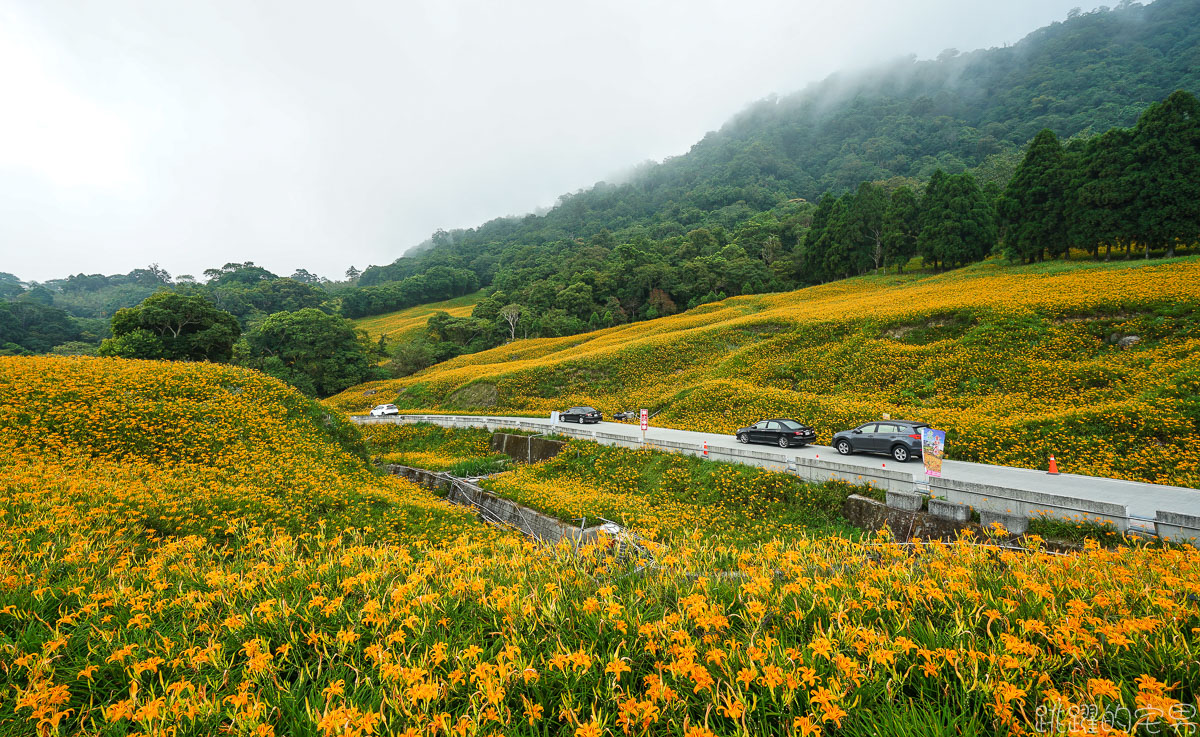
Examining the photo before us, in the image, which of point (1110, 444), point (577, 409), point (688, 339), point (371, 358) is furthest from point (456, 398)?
point (1110, 444)

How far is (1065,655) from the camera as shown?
8.39 ft

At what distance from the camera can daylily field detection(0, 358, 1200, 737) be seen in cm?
223

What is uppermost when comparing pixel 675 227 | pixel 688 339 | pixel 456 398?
pixel 675 227

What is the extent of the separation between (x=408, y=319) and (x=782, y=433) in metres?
92.1

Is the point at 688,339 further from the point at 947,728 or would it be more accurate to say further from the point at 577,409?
the point at 947,728

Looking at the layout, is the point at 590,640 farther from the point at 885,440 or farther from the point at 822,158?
the point at 822,158

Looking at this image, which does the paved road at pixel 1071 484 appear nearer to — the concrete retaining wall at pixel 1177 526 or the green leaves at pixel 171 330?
the concrete retaining wall at pixel 1177 526

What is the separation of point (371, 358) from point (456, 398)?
30.7m

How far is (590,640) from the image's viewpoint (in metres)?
3.16

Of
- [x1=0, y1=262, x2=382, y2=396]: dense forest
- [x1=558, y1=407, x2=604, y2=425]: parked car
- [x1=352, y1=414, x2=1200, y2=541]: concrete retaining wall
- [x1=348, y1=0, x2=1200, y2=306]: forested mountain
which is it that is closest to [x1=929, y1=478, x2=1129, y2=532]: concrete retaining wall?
[x1=352, y1=414, x2=1200, y2=541]: concrete retaining wall

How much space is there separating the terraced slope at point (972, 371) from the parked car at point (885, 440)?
2030 millimetres

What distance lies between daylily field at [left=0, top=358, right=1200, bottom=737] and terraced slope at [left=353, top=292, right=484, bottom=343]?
75278 mm

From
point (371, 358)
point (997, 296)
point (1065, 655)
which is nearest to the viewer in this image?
point (1065, 655)

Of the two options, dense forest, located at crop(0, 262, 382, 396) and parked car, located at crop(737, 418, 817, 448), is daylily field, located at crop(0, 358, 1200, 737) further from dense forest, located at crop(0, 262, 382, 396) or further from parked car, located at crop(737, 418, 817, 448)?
dense forest, located at crop(0, 262, 382, 396)
